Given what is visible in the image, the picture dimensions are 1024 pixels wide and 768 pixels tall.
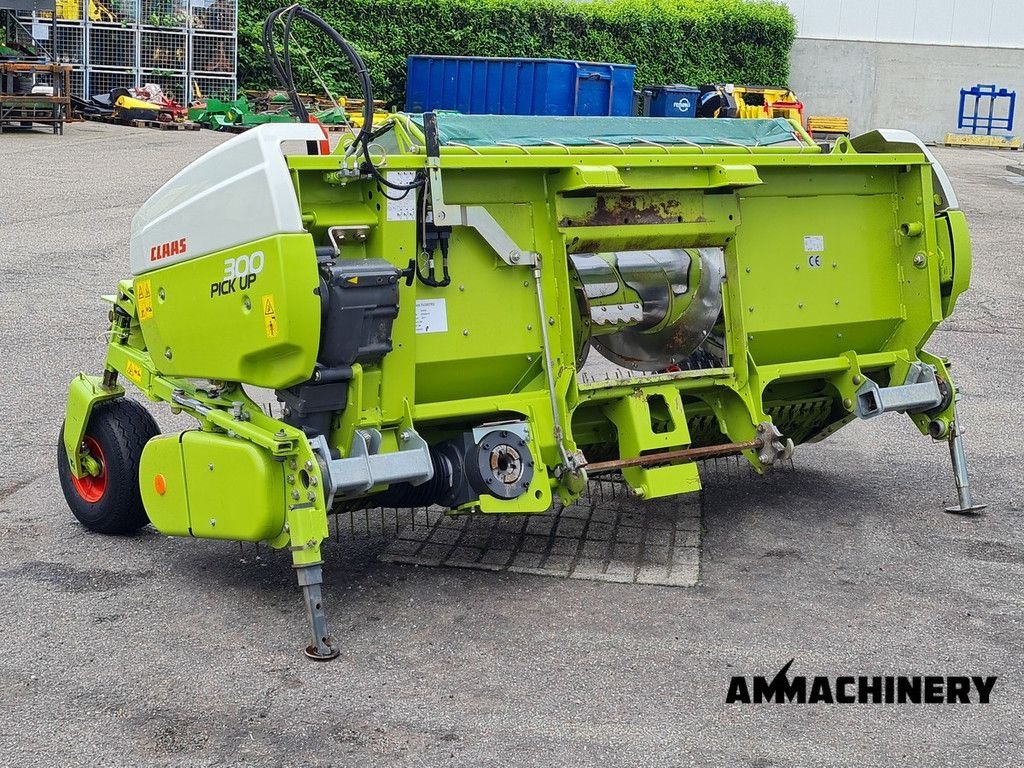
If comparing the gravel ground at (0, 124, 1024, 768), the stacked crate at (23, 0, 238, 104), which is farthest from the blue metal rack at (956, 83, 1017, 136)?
the gravel ground at (0, 124, 1024, 768)

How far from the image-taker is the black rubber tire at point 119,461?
4922 millimetres

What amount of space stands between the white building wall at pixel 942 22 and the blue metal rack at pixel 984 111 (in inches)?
45.2

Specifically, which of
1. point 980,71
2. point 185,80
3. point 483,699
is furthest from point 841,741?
point 980,71

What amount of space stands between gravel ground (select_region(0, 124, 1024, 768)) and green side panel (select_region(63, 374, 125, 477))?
0.32 meters

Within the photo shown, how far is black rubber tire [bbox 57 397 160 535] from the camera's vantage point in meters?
4.92

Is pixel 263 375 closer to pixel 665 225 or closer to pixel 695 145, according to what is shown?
pixel 665 225

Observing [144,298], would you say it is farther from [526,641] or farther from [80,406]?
[526,641]

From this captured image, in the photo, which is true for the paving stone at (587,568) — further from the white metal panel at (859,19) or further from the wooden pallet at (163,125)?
the white metal panel at (859,19)

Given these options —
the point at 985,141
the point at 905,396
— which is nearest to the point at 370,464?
the point at 905,396

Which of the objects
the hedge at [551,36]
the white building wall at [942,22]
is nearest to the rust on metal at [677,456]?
the hedge at [551,36]

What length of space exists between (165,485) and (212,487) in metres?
0.26

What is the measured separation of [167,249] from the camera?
4.43m

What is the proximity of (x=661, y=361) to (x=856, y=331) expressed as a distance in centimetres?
86

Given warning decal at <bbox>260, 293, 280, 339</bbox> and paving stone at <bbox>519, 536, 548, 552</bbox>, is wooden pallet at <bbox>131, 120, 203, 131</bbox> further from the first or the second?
warning decal at <bbox>260, 293, 280, 339</bbox>
